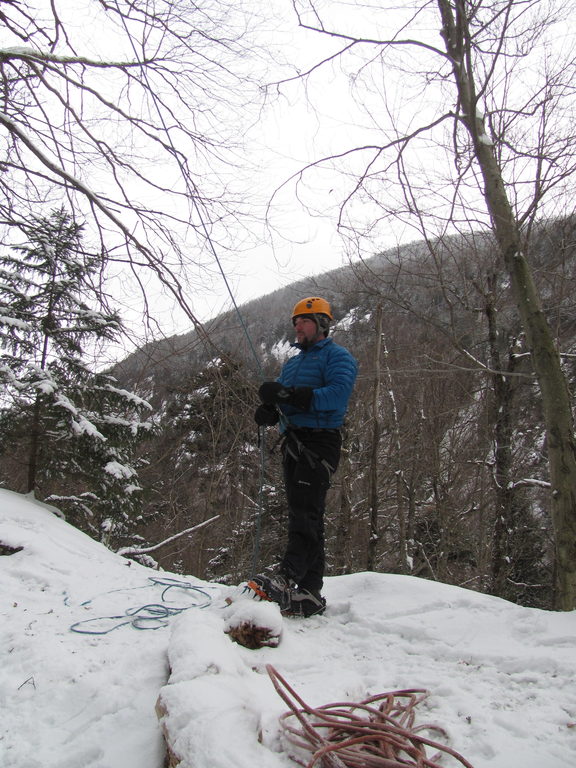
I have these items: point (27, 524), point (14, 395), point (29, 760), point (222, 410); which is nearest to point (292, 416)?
point (222, 410)

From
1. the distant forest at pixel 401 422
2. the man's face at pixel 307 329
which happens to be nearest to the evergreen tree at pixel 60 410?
the distant forest at pixel 401 422

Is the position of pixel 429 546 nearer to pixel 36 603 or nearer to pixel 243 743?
pixel 36 603

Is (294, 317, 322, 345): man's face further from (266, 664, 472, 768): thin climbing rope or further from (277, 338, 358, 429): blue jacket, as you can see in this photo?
(266, 664, 472, 768): thin climbing rope

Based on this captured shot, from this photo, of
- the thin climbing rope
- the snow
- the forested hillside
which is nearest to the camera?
the thin climbing rope

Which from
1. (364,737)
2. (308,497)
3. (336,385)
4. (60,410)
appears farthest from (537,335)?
(60,410)

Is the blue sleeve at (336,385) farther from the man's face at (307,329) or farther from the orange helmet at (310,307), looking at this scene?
the orange helmet at (310,307)

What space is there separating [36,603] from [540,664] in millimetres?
2996

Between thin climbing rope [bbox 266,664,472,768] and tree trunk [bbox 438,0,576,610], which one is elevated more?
tree trunk [bbox 438,0,576,610]

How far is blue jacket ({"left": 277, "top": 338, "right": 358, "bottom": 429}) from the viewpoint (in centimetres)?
288

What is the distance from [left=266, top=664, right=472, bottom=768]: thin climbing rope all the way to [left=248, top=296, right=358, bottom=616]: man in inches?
44.1

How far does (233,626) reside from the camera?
7.70 feet

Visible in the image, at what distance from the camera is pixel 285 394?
282cm

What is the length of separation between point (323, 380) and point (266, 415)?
1.51ft

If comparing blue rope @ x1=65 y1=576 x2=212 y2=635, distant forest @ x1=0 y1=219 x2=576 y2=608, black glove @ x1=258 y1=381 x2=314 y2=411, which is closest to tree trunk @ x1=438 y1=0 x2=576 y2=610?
distant forest @ x1=0 y1=219 x2=576 y2=608
